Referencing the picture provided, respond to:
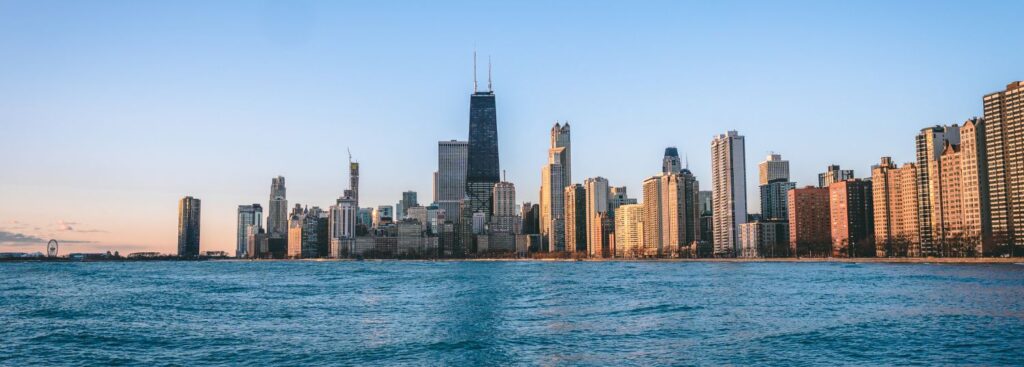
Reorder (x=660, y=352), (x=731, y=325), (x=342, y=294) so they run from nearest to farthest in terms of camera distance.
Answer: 1. (x=660, y=352)
2. (x=731, y=325)
3. (x=342, y=294)

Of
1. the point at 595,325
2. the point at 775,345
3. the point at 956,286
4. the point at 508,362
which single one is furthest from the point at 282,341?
the point at 956,286

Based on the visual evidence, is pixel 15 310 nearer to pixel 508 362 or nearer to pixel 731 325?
pixel 508 362

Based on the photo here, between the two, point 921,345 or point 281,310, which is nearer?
point 921,345

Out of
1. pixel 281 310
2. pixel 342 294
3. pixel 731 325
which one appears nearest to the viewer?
pixel 731 325

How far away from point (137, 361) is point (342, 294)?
51.7 metres

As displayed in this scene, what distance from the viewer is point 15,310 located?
245 feet

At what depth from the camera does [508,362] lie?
42.8 metres

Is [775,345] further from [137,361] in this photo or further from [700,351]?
[137,361]

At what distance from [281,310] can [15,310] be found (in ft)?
80.7

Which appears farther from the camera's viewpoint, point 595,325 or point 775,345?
point 595,325

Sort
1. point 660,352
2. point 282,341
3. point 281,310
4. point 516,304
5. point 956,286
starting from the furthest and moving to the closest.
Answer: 1. point 956,286
2. point 516,304
3. point 281,310
4. point 282,341
5. point 660,352

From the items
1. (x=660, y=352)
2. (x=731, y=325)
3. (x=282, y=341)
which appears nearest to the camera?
(x=660, y=352)

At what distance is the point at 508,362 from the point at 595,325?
56.1 feet

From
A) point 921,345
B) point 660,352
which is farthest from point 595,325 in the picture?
point 921,345
